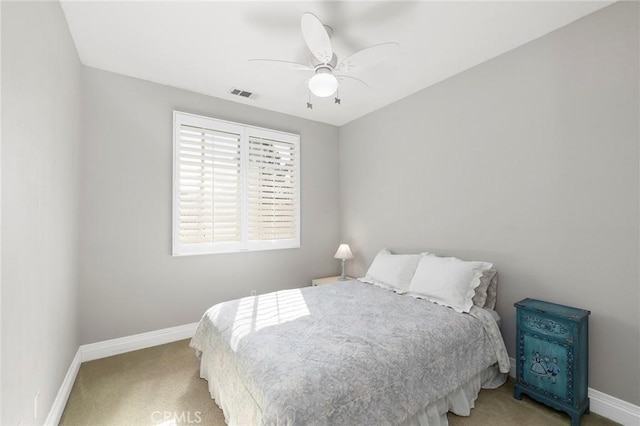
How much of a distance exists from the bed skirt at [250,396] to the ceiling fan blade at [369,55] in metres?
2.19

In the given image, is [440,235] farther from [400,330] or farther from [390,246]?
[400,330]

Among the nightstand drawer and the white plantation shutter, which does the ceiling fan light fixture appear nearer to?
the white plantation shutter

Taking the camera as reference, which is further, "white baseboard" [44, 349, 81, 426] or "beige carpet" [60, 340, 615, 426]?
"beige carpet" [60, 340, 615, 426]

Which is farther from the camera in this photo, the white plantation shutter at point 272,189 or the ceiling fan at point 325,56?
the white plantation shutter at point 272,189

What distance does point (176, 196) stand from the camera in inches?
126

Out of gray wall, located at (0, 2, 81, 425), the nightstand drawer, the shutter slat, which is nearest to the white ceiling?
gray wall, located at (0, 2, 81, 425)

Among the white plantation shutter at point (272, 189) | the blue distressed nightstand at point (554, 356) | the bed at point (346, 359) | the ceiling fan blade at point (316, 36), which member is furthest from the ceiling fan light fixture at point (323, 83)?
the blue distressed nightstand at point (554, 356)

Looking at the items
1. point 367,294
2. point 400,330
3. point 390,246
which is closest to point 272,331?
point 400,330

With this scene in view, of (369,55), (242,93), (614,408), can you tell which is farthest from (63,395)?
(614,408)

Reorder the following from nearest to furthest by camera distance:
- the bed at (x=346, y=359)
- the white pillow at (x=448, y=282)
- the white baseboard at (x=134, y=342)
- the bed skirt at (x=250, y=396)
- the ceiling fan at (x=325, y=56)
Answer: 1. the bed at (x=346, y=359)
2. the bed skirt at (x=250, y=396)
3. the ceiling fan at (x=325, y=56)
4. the white pillow at (x=448, y=282)
5. the white baseboard at (x=134, y=342)

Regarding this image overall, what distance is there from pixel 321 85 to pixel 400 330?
1.80m

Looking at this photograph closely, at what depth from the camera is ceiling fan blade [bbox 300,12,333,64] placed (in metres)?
1.73

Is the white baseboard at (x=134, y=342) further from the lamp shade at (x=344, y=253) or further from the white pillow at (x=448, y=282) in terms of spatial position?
the white pillow at (x=448, y=282)

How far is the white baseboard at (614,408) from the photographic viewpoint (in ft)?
6.17
